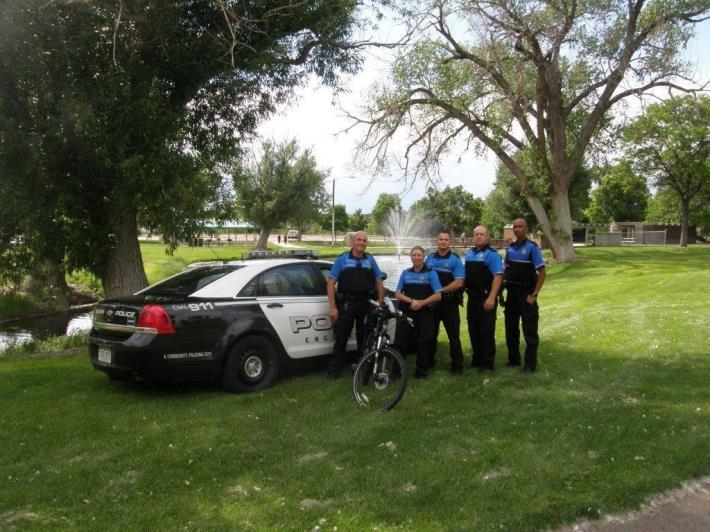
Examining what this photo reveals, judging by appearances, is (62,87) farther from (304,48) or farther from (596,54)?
(596,54)

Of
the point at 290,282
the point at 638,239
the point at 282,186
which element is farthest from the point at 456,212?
the point at 290,282

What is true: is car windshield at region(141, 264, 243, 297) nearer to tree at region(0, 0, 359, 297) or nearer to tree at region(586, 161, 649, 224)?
tree at region(0, 0, 359, 297)

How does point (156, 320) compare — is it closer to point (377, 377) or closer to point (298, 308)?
point (298, 308)

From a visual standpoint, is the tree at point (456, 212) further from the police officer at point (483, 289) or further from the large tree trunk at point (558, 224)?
the police officer at point (483, 289)

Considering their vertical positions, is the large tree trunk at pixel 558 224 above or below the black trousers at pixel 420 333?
above

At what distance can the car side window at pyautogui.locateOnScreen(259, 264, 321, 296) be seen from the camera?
684cm

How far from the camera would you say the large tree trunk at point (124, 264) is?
10484mm

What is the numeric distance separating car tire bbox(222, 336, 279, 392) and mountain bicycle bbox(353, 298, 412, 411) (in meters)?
1.10

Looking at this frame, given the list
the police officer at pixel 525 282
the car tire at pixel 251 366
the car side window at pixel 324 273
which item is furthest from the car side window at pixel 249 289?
the police officer at pixel 525 282

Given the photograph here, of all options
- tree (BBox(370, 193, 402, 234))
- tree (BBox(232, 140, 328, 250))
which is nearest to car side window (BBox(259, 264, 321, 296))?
tree (BBox(232, 140, 328, 250))

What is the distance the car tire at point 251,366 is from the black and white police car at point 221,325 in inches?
0.4

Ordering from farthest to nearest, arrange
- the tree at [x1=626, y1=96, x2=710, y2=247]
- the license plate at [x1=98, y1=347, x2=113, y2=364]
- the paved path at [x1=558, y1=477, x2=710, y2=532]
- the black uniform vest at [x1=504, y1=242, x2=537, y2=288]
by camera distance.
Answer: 1. the tree at [x1=626, y1=96, x2=710, y2=247]
2. the black uniform vest at [x1=504, y1=242, x2=537, y2=288]
3. the license plate at [x1=98, y1=347, x2=113, y2=364]
4. the paved path at [x1=558, y1=477, x2=710, y2=532]

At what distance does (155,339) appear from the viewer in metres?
5.85

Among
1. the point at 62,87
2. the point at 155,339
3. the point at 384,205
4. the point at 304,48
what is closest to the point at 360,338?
the point at 155,339
